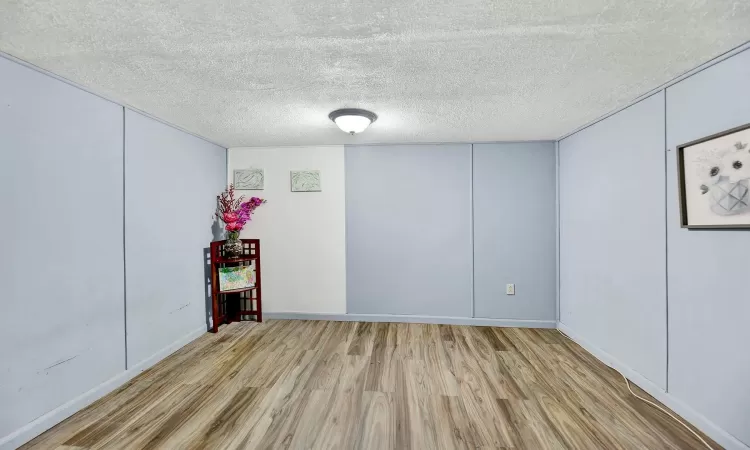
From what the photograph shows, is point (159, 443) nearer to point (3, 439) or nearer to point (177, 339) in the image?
point (3, 439)

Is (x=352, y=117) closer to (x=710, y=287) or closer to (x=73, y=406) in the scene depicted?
(x=710, y=287)

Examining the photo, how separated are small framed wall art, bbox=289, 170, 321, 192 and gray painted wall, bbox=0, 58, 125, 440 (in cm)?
172

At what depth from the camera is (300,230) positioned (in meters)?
3.75

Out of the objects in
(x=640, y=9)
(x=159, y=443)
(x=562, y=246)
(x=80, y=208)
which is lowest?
(x=159, y=443)

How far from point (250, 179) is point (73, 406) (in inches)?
99.5

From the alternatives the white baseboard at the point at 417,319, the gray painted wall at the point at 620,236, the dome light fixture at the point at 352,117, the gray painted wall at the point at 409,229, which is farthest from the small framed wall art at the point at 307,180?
the gray painted wall at the point at 620,236

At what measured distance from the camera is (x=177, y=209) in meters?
2.90

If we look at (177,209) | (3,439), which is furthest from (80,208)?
(3,439)

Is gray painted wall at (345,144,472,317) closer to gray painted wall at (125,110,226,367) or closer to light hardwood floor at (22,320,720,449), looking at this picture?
light hardwood floor at (22,320,720,449)

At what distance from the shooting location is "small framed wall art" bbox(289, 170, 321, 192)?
3723mm

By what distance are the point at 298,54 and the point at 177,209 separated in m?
2.11

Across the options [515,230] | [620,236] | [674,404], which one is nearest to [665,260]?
[620,236]

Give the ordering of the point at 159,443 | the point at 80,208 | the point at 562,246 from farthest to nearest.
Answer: the point at 562,246
the point at 80,208
the point at 159,443

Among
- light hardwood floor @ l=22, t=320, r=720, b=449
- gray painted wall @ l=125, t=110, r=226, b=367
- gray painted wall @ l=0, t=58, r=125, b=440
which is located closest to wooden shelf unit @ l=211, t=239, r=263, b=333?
gray painted wall @ l=125, t=110, r=226, b=367
